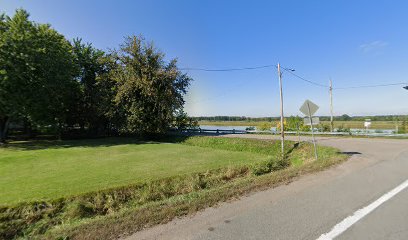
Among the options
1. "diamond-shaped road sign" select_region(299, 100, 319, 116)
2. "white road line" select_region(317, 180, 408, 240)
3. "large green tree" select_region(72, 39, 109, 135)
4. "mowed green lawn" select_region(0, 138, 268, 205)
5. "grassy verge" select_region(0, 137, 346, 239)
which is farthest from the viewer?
"large green tree" select_region(72, 39, 109, 135)

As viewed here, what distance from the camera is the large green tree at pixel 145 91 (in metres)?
27.7

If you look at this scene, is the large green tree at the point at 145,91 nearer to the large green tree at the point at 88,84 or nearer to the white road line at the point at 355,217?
the large green tree at the point at 88,84

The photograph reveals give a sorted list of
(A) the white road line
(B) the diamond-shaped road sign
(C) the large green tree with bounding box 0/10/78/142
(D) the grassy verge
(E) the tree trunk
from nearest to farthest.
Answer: (A) the white road line → (D) the grassy verge → (B) the diamond-shaped road sign → (C) the large green tree with bounding box 0/10/78/142 → (E) the tree trunk

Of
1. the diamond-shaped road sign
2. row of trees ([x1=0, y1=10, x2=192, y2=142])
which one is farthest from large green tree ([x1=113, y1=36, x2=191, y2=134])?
the diamond-shaped road sign

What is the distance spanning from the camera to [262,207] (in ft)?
17.2

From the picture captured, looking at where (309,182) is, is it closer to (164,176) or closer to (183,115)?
(164,176)

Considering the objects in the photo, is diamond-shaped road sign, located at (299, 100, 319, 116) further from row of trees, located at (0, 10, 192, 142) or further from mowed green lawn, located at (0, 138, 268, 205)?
row of trees, located at (0, 10, 192, 142)

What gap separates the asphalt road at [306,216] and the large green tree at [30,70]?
24211 mm

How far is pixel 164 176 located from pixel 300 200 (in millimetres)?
6945

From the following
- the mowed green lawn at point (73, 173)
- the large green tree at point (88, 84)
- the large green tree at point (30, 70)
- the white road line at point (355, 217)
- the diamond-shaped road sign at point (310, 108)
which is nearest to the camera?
the white road line at point (355, 217)

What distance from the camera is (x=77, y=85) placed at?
3234 cm

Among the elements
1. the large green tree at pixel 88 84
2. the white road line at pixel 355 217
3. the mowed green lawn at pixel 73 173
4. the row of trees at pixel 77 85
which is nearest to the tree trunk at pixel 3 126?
the row of trees at pixel 77 85

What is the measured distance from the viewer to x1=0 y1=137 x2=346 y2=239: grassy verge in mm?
4473

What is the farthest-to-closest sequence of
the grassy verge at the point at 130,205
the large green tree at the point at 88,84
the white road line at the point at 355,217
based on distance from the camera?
the large green tree at the point at 88,84 < the grassy verge at the point at 130,205 < the white road line at the point at 355,217
